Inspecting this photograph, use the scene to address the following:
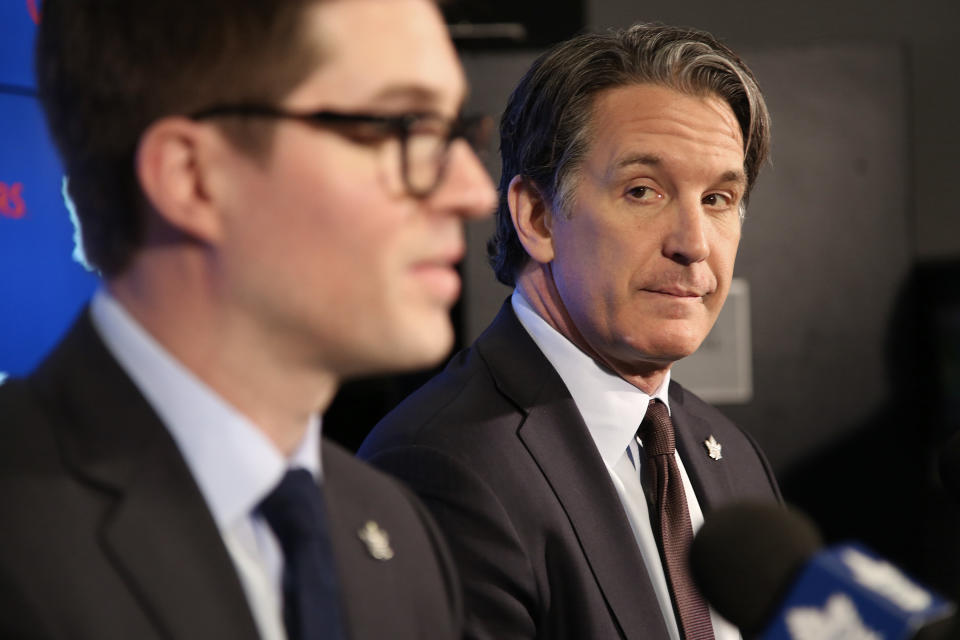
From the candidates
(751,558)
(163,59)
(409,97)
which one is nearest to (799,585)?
(751,558)

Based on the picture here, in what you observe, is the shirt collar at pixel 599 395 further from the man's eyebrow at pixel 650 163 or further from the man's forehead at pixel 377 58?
the man's forehead at pixel 377 58

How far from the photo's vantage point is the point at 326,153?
39.2 inches

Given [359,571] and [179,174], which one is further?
[359,571]

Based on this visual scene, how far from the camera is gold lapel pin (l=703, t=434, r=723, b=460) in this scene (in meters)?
1.93

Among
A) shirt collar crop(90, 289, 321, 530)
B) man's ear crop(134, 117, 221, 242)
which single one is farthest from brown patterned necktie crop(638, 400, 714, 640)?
man's ear crop(134, 117, 221, 242)

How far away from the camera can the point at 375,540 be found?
1.18 m

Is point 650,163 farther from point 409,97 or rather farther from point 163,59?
point 163,59

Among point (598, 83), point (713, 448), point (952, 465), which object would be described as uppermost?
point (598, 83)

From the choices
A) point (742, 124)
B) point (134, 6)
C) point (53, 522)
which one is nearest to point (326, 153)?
point (134, 6)

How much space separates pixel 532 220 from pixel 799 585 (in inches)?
40.9

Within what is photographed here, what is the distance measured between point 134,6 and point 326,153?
0.20m

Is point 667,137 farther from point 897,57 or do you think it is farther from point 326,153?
point 897,57

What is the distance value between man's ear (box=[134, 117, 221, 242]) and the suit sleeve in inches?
26.9

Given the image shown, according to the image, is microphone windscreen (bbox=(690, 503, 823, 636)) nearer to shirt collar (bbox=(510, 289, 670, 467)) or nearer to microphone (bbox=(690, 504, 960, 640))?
microphone (bbox=(690, 504, 960, 640))
